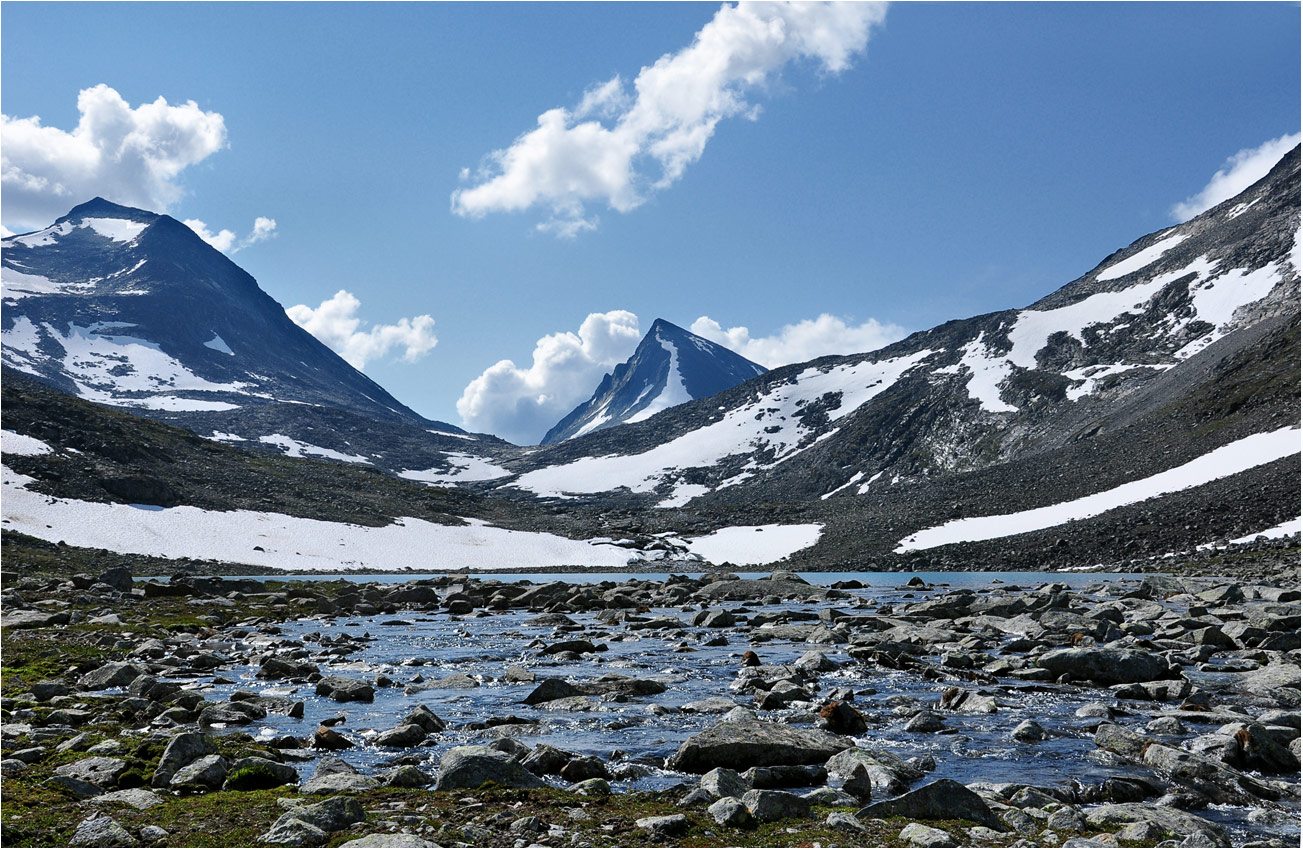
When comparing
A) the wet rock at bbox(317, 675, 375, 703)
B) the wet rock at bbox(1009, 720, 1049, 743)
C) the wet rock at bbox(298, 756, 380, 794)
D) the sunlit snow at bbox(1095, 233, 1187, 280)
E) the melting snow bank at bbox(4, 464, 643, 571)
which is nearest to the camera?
the wet rock at bbox(298, 756, 380, 794)

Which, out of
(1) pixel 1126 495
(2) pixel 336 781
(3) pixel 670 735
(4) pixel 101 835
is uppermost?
(1) pixel 1126 495

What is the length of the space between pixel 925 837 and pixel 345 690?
14347mm

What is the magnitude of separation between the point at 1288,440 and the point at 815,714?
7691cm

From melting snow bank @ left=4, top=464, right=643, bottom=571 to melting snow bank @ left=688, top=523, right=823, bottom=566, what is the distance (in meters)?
12.4

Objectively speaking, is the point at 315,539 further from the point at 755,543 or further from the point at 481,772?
the point at 481,772

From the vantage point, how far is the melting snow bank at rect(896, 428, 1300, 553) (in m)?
71.3

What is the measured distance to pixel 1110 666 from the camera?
19703 millimetres

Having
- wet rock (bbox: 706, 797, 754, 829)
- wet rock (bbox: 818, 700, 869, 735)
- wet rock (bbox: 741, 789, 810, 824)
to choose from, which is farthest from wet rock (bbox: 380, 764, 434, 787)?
wet rock (bbox: 818, 700, 869, 735)

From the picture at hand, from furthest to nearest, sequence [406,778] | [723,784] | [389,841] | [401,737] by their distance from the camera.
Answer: [401,737]
[406,778]
[723,784]
[389,841]

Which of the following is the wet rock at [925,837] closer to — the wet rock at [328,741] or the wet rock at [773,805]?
the wet rock at [773,805]

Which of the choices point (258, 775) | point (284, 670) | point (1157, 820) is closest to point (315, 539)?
point (284, 670)

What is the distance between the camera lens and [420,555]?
97500mm

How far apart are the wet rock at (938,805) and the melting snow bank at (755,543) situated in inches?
3619

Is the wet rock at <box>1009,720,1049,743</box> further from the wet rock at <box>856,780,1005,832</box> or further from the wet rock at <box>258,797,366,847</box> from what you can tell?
the wet rock at <box>258,797,366,847</box>
